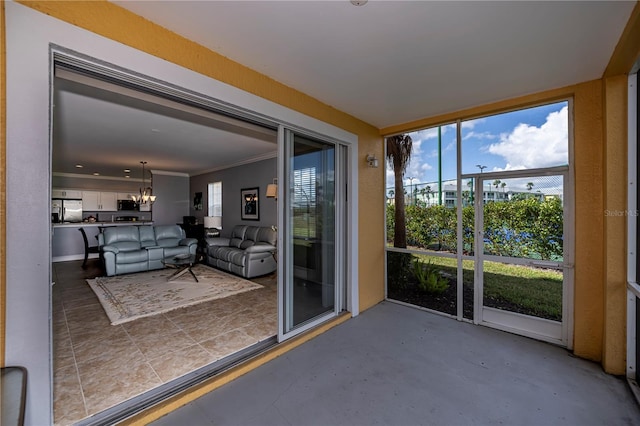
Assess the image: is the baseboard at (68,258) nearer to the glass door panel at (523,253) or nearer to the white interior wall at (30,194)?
the white interior wall at (30,194)

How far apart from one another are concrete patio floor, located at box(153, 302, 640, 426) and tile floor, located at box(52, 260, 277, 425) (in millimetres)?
481

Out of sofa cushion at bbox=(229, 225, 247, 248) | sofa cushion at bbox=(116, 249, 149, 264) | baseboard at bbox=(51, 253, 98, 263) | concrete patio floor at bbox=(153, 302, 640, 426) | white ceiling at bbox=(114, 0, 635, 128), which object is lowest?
concrete patio floor at bbox=(153, 302, 640, 426)

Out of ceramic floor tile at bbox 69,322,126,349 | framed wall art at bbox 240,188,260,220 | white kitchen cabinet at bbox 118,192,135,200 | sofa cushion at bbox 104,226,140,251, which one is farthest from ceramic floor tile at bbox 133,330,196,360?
white kitchen cabinet at bbox 118,192,135,200

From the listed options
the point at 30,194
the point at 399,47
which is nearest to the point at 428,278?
the point at 399,47

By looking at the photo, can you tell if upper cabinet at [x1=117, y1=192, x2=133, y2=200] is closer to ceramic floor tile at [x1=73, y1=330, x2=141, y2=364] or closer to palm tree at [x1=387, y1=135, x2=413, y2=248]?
ceramic floor tile at [x1=73, y1=330, x2=141, y2=364]

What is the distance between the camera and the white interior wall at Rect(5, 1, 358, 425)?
3.99ft

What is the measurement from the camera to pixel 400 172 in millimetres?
3805

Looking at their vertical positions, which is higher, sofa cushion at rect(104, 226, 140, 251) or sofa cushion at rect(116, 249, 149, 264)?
sofa cushion at rect(104, 226, 140, 251)

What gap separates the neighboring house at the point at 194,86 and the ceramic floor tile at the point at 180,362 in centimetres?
85

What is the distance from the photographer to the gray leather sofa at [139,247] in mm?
5230

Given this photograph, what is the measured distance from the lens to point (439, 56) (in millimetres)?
2027

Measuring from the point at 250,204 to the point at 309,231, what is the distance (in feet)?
13.1

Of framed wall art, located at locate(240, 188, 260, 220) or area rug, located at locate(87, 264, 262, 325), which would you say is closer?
area rug, located at locate(87, 264, 262, 325)

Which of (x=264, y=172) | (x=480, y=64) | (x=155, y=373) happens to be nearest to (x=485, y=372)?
(x=480, y=64)
